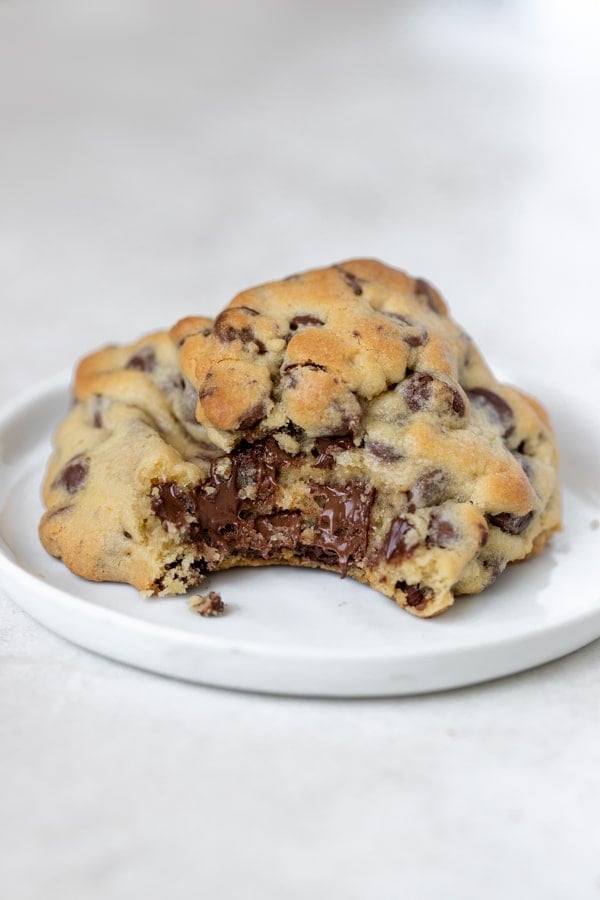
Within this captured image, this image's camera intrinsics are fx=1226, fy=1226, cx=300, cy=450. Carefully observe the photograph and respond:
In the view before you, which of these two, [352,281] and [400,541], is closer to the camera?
[400,541]

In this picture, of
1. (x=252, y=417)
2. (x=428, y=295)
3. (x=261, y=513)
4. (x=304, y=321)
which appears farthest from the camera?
(x=428, y=295)

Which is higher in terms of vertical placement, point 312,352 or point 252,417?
point 312,352

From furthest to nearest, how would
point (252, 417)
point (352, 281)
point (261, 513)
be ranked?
point (352, 281)
point (261, 513)
point (252, 417)

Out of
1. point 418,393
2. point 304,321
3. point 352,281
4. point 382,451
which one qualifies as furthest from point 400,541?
point 352,281

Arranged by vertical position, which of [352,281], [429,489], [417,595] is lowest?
[417,595]

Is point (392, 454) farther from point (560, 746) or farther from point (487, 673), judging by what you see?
point (560, 746)

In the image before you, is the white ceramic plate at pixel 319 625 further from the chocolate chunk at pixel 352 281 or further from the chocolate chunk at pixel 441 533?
the chocolate chunk at pixel 352 281

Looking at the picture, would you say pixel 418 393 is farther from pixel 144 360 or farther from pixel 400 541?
pixel 144 360

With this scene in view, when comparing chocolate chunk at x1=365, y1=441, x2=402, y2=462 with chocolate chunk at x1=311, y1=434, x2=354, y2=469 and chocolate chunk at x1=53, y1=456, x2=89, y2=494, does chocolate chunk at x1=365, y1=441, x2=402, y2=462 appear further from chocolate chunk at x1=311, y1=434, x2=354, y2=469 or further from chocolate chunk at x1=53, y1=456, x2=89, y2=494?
chocolate chunk at x1=53, y1=456, x2=89, y2=494
